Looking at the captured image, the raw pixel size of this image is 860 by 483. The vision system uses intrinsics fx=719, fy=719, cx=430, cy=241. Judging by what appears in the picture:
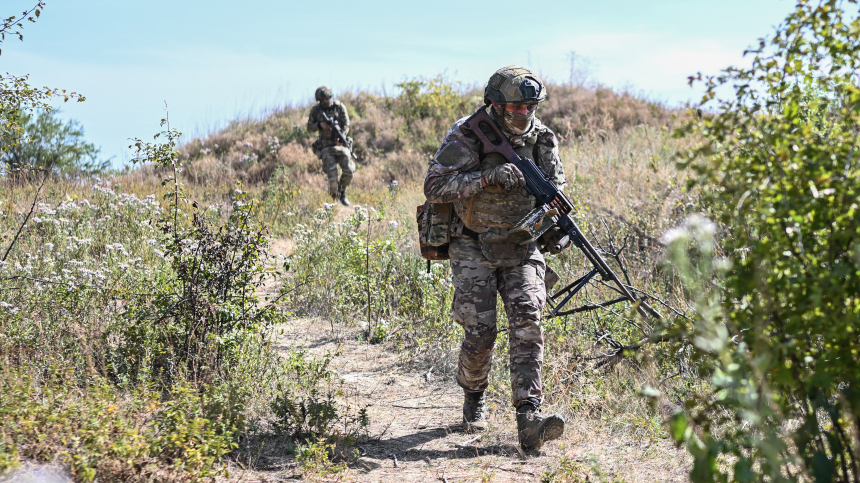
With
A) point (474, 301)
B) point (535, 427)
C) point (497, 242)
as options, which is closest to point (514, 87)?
point (497, 242)

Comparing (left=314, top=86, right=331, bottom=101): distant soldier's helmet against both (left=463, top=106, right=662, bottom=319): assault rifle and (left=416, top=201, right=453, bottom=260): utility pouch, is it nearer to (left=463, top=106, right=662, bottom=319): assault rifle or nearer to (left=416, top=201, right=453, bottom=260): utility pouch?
(left=416, top=201, right=453, bottom=260): utility pouch

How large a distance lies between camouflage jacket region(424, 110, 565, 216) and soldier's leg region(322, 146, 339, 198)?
365 inches

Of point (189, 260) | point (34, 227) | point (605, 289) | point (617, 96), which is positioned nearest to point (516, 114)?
point (189, 260)

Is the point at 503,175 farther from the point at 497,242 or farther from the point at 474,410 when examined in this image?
the point at 474,410

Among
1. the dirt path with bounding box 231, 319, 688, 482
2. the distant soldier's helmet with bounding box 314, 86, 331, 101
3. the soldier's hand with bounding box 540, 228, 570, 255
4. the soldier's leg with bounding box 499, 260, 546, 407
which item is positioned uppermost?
the distant soldier's helmet with bounding box 314, 86, 331, 101

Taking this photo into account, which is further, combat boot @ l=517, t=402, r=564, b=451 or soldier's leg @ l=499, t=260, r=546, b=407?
soldier's leg @ l=499, t=260, r=546, b=407

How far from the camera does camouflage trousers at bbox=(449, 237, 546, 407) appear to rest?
405 cm

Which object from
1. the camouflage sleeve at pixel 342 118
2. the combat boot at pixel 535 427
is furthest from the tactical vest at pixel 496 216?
the camouflage sleeve at pixel 342 118

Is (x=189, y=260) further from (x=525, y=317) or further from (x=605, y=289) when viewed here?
(x=605, y=289)

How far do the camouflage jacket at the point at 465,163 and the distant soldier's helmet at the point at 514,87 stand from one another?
256 millimetres

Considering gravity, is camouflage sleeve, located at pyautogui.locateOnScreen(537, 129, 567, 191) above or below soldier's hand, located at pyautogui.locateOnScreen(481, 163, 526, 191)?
above

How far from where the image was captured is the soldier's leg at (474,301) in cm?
418

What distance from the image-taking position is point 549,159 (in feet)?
14.5

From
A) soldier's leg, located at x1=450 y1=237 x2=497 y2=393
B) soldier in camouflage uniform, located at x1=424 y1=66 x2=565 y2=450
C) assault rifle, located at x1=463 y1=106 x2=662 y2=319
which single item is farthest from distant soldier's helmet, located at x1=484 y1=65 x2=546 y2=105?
soldier's leg, located at x1=450 y1=237 x2=497 y2=393
